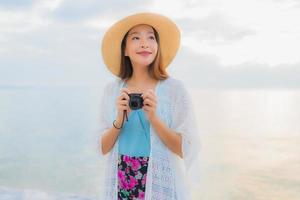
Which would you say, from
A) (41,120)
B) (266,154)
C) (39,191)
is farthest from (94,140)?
(41,120)

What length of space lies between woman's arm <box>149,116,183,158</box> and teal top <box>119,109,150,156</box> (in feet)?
0.20

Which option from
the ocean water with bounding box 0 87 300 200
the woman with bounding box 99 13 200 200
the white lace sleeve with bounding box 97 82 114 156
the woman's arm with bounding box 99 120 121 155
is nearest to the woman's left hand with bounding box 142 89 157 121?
the woman with bounding box 99 13 200 200

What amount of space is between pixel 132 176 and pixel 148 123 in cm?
21

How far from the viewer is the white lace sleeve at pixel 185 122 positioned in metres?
1.69

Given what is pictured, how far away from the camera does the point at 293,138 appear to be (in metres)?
12.5

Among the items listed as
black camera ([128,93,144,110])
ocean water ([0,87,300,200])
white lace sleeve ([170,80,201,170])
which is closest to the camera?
black camera ([128,93,144,110])

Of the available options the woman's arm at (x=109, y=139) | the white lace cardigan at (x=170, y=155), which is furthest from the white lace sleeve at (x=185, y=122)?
the woman's arm at (x=109, y=139)

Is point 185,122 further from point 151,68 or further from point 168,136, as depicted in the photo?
point 151,68

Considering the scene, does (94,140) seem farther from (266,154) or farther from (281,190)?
(266,154)

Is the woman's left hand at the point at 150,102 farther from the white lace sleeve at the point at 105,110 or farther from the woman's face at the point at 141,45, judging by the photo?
the white lace sleeve at the point at 105,110

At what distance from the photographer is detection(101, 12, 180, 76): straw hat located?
1754 millimetres

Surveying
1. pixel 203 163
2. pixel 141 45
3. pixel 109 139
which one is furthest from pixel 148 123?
pixel 203 163

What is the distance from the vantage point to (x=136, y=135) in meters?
1.70

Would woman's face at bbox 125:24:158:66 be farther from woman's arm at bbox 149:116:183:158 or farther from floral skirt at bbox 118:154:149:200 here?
floral skirt at bbox 118:154:149:200
